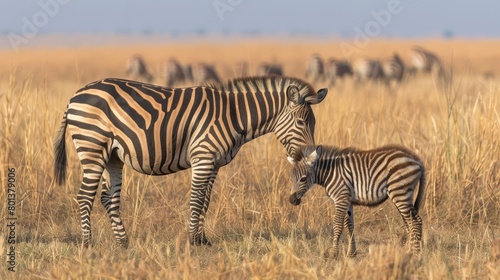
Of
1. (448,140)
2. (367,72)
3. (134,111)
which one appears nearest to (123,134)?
(134,111)

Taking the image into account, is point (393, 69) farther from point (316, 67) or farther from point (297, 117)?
point (297, 117)

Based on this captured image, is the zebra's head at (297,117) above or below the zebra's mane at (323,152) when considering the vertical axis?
above

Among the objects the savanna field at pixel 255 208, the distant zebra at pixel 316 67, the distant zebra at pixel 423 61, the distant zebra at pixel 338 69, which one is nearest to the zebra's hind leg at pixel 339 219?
the savanna field at pixel 255 208

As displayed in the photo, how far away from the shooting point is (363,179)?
616 centimetres

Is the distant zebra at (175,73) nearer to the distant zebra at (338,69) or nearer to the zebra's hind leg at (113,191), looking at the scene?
the distant zebra at (338,69)

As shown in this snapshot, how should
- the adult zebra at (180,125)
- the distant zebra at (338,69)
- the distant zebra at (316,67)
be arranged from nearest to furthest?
the adult zebra at (180,125)
the distant zebra at (338,69)
the distant zebra at (316,67)

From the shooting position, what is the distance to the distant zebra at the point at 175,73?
28.2 metres

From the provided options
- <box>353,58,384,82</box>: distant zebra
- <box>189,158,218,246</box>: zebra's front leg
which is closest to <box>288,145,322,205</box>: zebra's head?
<box>189,158,218,246</box>: zebra's front leg

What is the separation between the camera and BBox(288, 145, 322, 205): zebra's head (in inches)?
244

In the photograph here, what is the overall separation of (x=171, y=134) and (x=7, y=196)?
1.99m

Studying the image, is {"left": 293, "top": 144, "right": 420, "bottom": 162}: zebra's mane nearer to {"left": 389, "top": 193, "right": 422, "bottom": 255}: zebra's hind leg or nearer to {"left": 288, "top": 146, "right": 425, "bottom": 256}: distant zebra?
{"left": 288, "top": 146, "right": 425, "bottom": 256}: distant zebra

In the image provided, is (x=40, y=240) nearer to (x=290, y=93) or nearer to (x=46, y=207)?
(x=46, y=207)

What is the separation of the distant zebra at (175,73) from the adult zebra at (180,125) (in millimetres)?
21072

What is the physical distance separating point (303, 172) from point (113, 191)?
5.55 ft
